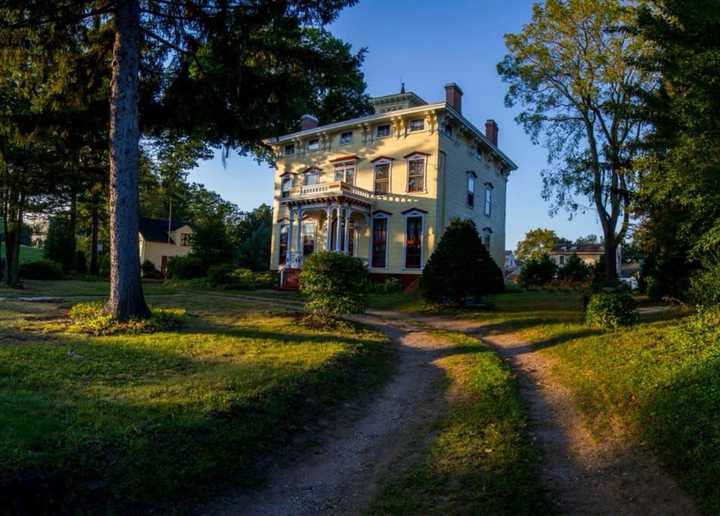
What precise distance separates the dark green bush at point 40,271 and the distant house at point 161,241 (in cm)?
1984

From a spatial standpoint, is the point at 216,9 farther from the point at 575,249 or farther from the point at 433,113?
the point at 575,249

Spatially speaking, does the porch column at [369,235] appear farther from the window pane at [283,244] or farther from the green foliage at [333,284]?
the green foliage at [333,284]

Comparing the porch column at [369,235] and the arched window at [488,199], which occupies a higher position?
the arched window at [488,199]

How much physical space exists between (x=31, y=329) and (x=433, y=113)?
20186 millimetres

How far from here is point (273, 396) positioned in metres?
6.05

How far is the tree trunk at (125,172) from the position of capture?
10.7 meters

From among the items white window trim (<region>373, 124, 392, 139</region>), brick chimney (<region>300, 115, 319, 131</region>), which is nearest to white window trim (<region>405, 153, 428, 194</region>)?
white window trim (<region>373, 124, 392, 139</region>)

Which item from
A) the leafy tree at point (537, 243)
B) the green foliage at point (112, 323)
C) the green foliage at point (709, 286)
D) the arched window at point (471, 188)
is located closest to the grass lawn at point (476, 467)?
the green foliage at point (709, 286)

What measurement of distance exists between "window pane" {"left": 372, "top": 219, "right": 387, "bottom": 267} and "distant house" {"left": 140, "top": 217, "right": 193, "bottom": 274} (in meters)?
30.1

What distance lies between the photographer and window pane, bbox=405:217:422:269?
25906 mm

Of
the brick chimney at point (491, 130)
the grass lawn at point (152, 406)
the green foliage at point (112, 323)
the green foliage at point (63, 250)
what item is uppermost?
the brick chimney at point (491, 130)

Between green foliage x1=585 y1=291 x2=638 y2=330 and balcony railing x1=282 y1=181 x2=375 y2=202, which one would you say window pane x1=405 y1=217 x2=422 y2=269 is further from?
green foliage x1=585 y1=291 x2=638 y2=330

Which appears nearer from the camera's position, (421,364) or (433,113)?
(421,364)

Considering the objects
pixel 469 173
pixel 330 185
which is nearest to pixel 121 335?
pixel 330 185
